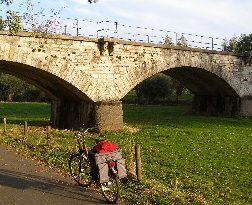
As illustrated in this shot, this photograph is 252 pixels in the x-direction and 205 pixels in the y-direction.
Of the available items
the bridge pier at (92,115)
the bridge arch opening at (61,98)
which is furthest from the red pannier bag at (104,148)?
the bridge pier at (92,115)

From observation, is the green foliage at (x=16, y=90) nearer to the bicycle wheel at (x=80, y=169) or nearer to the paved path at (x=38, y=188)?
the paved path at (x=38, y=188)

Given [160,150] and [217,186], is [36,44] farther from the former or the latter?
[217,186]

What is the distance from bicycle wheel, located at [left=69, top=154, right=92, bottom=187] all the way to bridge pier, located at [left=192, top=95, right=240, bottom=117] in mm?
24452

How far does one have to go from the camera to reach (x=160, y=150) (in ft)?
46.1

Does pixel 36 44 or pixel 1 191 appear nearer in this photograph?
pixel 1 191

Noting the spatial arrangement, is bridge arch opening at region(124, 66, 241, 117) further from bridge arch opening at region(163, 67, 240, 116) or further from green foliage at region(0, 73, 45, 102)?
green foliage at region(0, 73, 45, 102)

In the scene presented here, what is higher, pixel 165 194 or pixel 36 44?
pixel 36 44

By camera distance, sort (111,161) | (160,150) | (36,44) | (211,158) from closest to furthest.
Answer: (111,161), (211,158), (160,150), (36,44)

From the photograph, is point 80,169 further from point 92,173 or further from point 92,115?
point 92,115

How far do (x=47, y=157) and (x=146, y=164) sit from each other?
3.27 m

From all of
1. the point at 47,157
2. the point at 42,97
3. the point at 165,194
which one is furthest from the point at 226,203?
the point at 42,97

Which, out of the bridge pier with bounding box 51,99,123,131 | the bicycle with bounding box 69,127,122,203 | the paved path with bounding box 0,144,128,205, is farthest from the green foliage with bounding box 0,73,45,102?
the bicycle with bounding box 69,127,122,203

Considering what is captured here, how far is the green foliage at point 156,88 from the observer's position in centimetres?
4609

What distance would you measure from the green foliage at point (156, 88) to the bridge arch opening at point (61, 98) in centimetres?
2496
